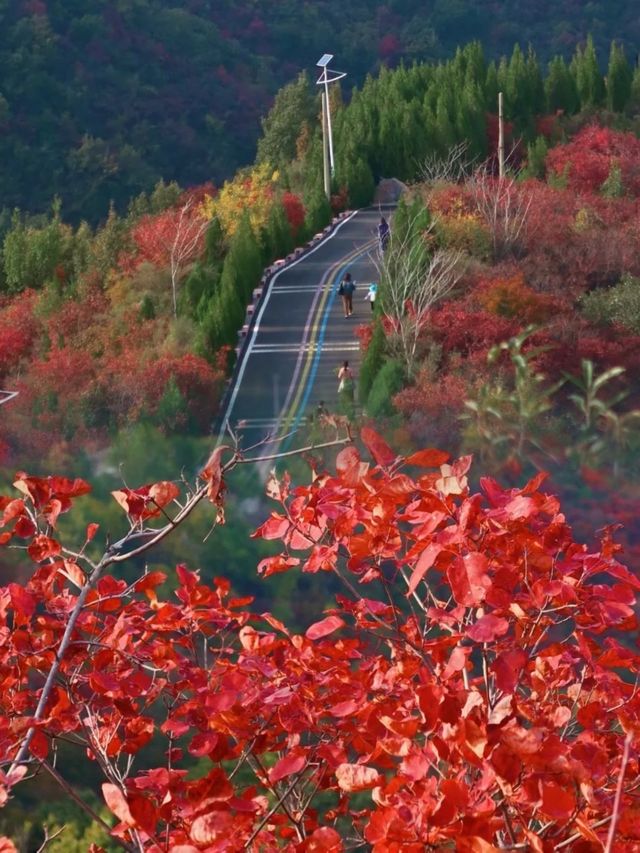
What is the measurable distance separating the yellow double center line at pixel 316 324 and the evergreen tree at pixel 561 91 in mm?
10321

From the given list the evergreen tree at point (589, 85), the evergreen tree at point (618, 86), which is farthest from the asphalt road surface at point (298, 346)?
the evergreen tree at point (618, 86)

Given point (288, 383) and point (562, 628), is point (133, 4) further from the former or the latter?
point (562, 628)

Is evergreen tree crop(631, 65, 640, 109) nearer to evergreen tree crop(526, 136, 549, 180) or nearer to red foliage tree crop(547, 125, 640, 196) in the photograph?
red foliage tree crop(547, 125, 640, 196)

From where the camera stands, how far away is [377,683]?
3.95 meters

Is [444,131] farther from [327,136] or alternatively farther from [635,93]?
[635,93]

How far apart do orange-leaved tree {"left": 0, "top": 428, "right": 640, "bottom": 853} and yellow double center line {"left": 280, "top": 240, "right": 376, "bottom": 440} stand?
42.1 ft

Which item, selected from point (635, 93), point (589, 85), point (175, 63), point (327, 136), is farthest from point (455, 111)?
point (175, 63)

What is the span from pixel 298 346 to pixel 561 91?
17666 millimetres

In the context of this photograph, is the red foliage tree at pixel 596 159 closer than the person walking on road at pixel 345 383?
No

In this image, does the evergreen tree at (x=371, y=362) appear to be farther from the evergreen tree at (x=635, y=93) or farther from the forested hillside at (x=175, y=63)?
the forested hillside at (x=175, y=63)

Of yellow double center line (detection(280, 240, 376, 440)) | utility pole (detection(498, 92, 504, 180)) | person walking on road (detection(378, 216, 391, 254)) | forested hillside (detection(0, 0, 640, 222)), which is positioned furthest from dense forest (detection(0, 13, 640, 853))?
person walking on road (detection(378, 216, 391, 254))

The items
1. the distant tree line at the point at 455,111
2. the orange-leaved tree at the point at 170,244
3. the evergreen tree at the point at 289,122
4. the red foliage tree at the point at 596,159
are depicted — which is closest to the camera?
the orange-leaved tree at the point at 170,244

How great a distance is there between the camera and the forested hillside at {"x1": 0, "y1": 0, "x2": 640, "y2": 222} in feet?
166

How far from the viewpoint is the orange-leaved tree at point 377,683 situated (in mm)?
3145
